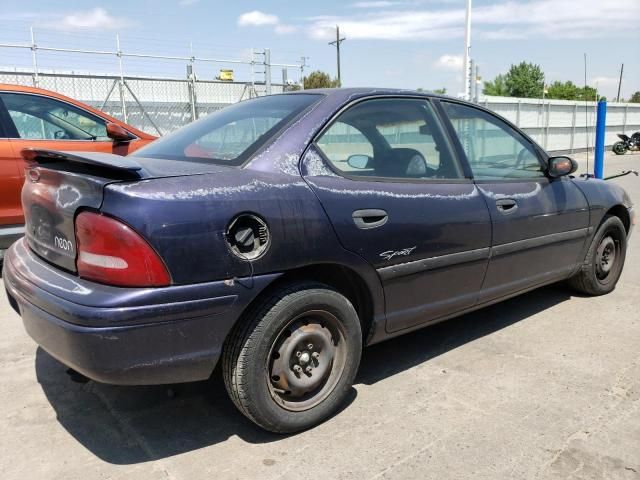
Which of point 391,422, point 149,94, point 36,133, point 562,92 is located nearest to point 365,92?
point 391,422

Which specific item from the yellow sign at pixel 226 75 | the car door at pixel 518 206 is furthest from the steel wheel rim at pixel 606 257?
the yellow sign at pixel 226 75

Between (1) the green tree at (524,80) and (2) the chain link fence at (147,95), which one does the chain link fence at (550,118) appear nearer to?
(2) the chain link fence at (147,95)

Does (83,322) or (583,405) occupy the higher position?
(83,322)

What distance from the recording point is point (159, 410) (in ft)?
9.58

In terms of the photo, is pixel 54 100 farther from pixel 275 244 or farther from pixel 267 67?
pixel 267 67

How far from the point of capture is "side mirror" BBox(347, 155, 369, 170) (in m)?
2.95

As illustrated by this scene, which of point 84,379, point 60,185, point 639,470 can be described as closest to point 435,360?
point 639,470

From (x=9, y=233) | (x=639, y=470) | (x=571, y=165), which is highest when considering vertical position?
(x=571, y=165)

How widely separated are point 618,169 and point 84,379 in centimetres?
1794

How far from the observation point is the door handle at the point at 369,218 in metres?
2.74

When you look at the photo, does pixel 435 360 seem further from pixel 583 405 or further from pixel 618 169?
pixel 618 169

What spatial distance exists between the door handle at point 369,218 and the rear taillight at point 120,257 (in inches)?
37.6

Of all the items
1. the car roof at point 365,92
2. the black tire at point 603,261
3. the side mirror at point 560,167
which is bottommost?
the black tire at point 603,261

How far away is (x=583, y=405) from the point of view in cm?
297
